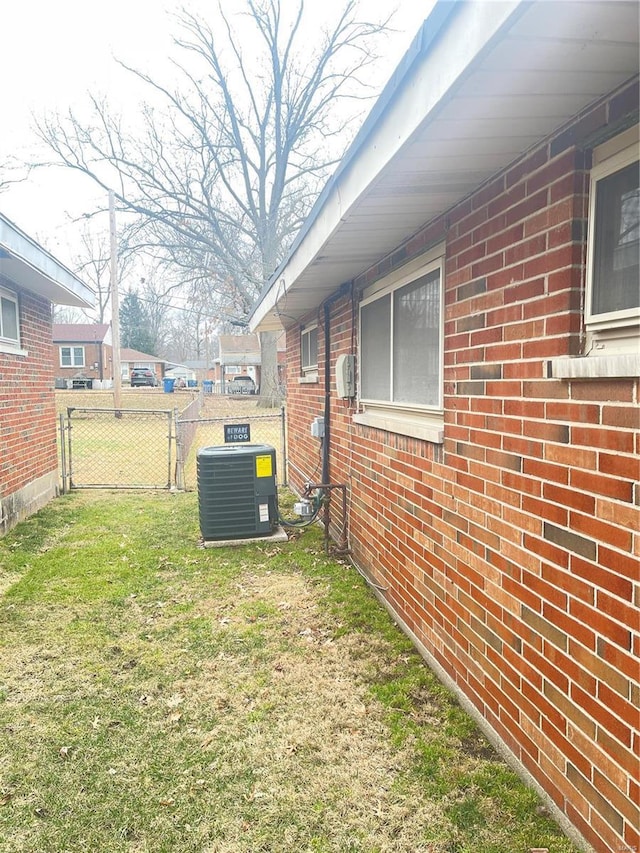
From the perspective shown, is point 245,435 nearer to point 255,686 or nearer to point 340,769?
point 255,686

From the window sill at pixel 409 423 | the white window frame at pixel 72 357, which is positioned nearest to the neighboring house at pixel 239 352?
the white window frame at pixel 72 357

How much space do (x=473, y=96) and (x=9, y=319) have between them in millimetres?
6312

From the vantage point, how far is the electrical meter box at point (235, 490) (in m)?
5.55

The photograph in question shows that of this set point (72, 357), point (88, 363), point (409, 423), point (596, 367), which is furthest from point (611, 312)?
point (72, 357)

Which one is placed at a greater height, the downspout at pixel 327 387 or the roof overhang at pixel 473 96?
the roof overhang at pixel 473 96

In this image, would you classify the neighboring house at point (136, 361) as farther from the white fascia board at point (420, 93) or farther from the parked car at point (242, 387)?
the white fascia board at point (420, 93)

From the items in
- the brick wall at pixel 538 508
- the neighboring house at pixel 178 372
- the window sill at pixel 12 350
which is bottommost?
the brick wall at pixel 538 508

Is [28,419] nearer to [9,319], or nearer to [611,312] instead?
[9,319]

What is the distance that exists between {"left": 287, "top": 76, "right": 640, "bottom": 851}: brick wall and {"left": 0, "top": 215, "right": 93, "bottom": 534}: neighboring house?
4324mm

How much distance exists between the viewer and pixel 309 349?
739 cm

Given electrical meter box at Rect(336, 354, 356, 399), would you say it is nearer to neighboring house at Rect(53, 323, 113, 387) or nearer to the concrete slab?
the concrete slab

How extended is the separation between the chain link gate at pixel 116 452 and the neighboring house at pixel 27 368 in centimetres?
75

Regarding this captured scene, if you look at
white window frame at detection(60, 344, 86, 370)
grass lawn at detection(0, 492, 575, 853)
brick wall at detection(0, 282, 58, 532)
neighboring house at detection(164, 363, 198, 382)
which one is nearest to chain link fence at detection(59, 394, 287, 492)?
brick wall at detection(0, 282, 58, 532)

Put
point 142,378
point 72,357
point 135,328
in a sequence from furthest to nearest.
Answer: point 135,328, point 142,378, point 72,357
